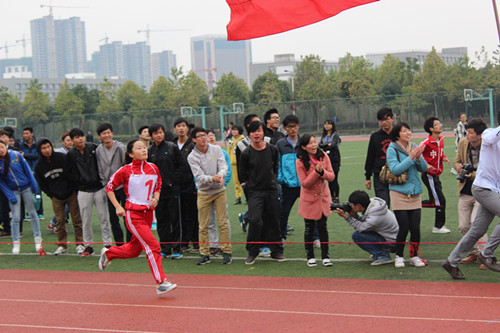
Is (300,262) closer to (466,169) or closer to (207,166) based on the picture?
(207,166)

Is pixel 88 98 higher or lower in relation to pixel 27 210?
higher

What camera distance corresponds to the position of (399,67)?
7312 centimetres

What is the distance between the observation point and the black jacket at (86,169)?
9523mm

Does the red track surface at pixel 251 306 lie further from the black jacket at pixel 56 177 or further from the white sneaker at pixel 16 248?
the white sneaker at pixel 16 248

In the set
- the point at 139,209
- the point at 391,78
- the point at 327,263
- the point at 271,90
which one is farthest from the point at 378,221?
the point at 271,90

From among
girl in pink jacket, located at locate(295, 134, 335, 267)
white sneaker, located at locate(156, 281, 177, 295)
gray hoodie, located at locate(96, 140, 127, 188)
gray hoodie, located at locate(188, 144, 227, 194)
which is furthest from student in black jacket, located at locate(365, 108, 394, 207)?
gray hoodie, located at locate(96, 140, 127, 188)

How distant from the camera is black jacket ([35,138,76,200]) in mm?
9930

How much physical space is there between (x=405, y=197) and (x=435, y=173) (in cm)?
205

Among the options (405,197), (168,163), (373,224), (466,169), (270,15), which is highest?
(270,15)

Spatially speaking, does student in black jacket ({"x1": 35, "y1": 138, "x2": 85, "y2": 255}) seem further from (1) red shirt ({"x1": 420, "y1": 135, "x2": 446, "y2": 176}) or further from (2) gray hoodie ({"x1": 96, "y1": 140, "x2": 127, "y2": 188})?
(1) red shirt ({"x1": 420, "y1": 135, "x2": 446, "y2": 176})

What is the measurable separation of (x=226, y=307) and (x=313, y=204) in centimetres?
221

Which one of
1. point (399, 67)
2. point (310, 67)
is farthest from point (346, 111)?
point (399, 67)

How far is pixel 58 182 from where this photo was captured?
993cm

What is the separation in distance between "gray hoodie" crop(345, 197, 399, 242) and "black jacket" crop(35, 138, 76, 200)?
454 centimetres
